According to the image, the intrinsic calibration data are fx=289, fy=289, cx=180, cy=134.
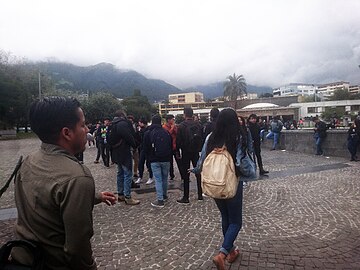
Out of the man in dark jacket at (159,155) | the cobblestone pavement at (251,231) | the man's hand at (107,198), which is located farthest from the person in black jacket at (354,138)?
the man's hand at (107,198)

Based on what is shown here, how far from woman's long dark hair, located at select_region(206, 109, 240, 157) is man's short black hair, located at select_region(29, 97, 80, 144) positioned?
2043mm

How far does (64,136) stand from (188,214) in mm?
4119

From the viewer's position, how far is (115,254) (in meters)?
3.87

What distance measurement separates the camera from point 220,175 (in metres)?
3.14

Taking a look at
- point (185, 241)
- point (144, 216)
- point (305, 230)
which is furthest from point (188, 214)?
point (305, 230)

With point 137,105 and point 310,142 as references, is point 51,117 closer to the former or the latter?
point 310,142

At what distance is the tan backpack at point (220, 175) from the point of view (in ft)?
10.2

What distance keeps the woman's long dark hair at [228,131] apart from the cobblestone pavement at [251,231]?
1.50 metres

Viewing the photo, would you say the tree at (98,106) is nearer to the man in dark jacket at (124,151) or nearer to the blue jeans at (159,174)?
the man in dark jacket at (124,151)

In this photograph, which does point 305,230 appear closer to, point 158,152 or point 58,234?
point 158,152

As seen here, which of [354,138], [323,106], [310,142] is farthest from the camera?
[323,106]

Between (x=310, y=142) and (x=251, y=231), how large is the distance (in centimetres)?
1074

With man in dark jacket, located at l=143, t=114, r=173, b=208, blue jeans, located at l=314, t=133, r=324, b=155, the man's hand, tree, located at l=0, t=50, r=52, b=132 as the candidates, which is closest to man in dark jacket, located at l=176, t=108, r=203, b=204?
man in dark jacket, located at l=143, t=114, r=173, b=208

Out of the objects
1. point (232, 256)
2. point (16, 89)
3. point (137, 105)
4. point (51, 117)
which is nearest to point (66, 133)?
point (51, 117)
